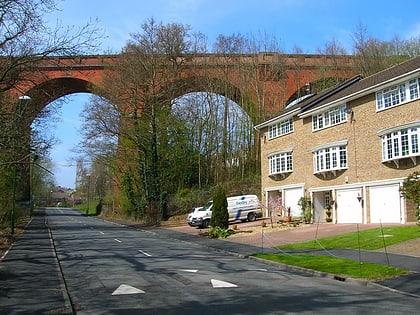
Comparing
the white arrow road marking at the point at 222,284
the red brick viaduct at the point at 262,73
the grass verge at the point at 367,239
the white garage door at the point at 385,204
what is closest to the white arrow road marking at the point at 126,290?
the white arrow road marking at the point at 222,284

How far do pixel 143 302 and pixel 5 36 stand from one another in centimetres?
1024

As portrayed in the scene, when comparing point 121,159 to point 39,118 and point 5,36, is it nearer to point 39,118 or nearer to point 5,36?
point 39,118

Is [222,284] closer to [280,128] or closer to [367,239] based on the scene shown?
[367,239]

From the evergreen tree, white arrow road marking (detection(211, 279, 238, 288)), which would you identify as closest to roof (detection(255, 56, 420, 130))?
the evergreen tree

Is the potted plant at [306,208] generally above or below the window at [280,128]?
below

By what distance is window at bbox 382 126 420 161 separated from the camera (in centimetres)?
2425

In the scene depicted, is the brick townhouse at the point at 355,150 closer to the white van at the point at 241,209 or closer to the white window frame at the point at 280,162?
the white window frame at the point at 280,162

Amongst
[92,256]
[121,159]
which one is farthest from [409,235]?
[121,159]

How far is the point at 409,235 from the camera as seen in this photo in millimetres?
19625

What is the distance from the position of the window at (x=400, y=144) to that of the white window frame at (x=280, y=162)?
10.7m

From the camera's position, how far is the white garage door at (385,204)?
2552 cm

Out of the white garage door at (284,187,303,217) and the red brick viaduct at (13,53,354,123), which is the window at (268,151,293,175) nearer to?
the white garage door at (284,187,303,217)

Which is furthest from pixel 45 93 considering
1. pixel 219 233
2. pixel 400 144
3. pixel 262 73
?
pixel 262 73

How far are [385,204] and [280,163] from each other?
496 inches
